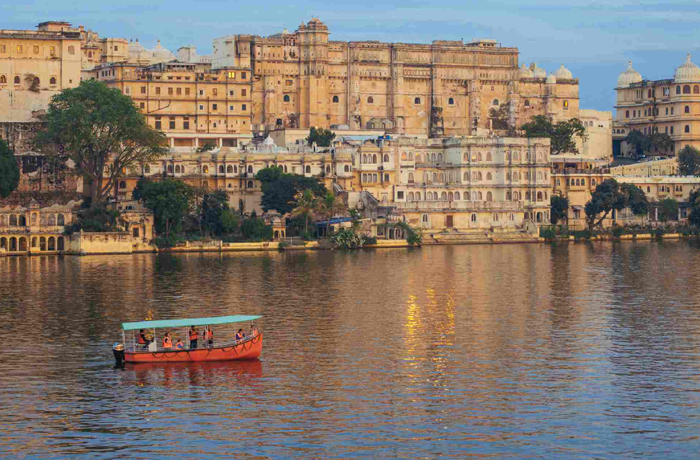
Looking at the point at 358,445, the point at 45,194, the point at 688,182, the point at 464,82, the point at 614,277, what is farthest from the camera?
the point at 464,82

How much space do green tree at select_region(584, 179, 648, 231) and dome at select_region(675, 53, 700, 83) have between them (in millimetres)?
37515

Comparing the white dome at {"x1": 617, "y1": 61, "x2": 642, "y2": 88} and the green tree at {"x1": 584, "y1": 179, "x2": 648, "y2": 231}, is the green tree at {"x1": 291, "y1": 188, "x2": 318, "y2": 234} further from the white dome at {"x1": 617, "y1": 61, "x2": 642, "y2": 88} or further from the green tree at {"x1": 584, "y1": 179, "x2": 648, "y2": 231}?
the white dome at {"x1": 617, "y1": 61, "x2": 642, "y2": 88}

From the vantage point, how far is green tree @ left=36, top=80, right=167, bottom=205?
96688mm

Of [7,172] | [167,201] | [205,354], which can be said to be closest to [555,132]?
[167,201]

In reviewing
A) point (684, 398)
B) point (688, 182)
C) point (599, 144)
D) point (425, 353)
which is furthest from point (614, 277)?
point (599, 144)

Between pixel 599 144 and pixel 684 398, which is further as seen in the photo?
pixel 599 144

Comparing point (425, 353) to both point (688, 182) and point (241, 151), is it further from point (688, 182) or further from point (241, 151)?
point (688, 182)

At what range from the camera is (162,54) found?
13550cm

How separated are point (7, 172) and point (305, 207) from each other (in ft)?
71.2

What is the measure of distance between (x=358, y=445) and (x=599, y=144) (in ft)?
393

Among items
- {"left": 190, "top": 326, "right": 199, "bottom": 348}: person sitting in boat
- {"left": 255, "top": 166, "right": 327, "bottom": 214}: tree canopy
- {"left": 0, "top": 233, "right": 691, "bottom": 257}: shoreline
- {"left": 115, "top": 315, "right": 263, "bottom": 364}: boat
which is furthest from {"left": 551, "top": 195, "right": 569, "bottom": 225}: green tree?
{"left": 190, "top": 326, "right": 199, "bottom": 348}: person sitting in boat

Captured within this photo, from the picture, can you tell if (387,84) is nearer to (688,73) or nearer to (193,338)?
(688,73)

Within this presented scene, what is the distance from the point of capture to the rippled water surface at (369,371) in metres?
35.0

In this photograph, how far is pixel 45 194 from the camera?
10469 centimetres
